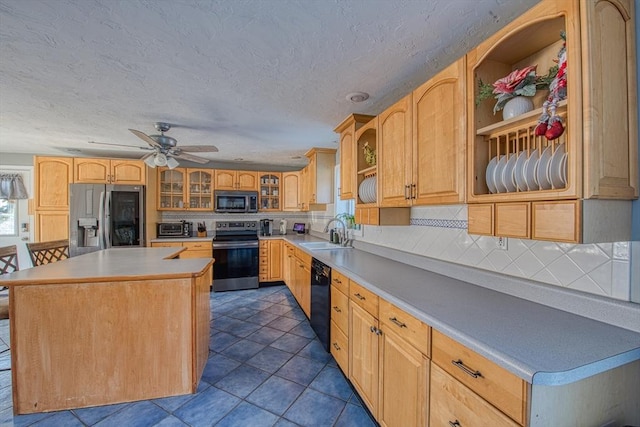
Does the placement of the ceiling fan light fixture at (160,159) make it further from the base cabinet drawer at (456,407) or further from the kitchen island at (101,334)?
the base cabinet drawer at (456,407)

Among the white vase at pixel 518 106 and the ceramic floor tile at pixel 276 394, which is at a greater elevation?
the white vase at pixel 518 106

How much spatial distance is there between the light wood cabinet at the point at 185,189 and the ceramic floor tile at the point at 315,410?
12.6ft

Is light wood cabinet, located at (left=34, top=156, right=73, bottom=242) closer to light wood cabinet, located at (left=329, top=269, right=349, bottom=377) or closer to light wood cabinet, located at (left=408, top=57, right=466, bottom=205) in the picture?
light wood cabinet, located at (left=329, top=269, right=349, bottom=377)

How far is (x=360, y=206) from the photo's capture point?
2588mm

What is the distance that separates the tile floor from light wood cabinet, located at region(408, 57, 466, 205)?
Answer: 1.49 meters

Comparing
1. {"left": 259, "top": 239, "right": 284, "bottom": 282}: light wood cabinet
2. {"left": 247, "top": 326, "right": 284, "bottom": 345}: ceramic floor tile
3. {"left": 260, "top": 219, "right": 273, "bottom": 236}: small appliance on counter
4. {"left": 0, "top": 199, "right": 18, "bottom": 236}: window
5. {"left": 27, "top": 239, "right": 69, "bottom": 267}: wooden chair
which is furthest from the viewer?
{"left": 260, "top": 219, "right": 273, "bottom": 236}: small appliance on counter

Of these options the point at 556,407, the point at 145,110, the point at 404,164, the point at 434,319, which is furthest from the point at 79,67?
the point at 556,407

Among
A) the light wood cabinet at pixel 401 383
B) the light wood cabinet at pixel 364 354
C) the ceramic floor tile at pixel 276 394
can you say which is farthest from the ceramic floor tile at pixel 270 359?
the light wood cabinet at pixel 401 383

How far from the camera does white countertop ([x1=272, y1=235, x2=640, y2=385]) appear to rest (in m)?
0.81

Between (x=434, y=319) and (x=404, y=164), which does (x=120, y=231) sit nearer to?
(x=404, y=164)

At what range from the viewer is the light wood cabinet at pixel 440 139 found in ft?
4.68

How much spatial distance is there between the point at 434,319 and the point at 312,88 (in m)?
1.85

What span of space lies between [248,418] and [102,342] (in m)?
1.12

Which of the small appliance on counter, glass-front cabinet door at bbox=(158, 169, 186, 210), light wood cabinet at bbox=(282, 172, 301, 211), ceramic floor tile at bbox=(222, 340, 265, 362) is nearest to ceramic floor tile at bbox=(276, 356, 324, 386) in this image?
ceramic floor tile at bbox=(222, 340, 265, 362)
